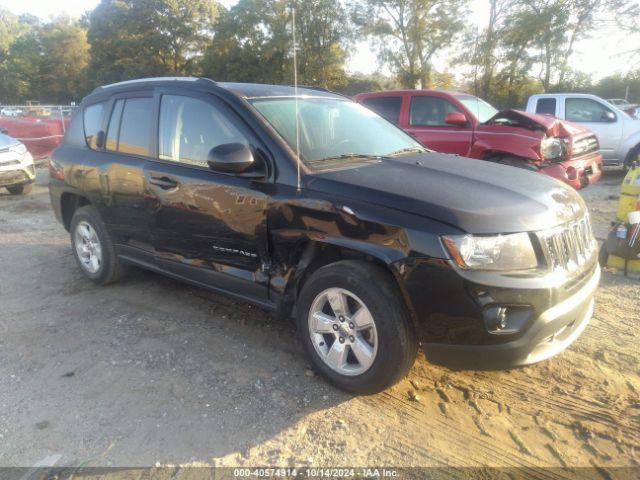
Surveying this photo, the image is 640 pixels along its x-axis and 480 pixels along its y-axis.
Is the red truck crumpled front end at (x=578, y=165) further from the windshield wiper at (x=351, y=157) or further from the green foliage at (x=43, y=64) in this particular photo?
the green foliage at (x=43, y=64)

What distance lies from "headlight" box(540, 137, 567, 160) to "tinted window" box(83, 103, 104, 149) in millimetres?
5936

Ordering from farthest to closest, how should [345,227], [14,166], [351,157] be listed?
1. [14,166]
2. [351,157]
3. [345,227]

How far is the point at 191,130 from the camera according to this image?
3686mm

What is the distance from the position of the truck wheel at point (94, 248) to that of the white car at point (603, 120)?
381 inches

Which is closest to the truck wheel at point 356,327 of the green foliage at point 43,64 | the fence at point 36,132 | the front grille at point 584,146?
the front grille at point 584,146

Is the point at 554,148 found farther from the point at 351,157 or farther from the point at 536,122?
the point at 351,157

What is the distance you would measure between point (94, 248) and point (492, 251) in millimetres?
3773

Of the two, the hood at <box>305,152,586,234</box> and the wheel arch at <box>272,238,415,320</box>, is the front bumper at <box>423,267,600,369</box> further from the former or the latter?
the hood at <box>305,152,586,234</box>

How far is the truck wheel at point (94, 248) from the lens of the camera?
4.55 m

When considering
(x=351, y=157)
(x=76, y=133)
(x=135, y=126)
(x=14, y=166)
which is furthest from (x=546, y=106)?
(x=14, y=166)

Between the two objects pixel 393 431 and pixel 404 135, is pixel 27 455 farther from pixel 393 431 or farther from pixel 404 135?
pixel 404 135

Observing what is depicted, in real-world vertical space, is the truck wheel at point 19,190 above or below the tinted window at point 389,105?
below

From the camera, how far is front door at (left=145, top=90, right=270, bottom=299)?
3.27 m

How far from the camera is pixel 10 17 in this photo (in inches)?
3519
